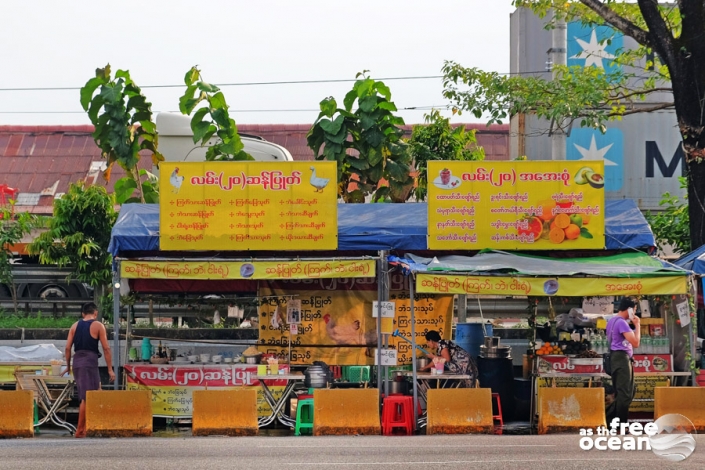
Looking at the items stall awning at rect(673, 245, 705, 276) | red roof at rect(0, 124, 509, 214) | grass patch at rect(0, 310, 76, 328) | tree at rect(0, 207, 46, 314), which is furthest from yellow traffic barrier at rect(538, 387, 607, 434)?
red roof at rect(0, 124, 509, 214)

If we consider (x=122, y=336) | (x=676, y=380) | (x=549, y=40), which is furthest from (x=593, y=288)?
(x=549, y=40)

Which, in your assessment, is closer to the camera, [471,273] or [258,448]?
[258,448]

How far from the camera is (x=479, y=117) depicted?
1978 centimetres

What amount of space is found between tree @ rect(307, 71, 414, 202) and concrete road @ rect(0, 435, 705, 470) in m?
8.72

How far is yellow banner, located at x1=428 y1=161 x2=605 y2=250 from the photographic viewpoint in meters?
15.8

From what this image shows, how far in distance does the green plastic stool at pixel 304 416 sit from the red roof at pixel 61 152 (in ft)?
55.8

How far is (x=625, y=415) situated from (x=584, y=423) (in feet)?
2.40

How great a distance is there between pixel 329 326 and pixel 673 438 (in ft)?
21.4

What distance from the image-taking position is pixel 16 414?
14117mm

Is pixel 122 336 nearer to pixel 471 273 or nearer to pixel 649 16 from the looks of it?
pixel 471 273

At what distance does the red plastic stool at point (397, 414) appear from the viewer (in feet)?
47.7

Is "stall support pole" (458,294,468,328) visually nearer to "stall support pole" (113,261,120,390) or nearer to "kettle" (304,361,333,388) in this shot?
"kettle" (304,361,333,388)

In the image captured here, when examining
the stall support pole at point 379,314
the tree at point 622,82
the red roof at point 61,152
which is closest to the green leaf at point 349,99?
the tree at point 622,82

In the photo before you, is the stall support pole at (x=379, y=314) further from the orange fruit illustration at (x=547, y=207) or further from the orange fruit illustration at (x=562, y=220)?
the orange fruit illustration at (x=562, y=220)
